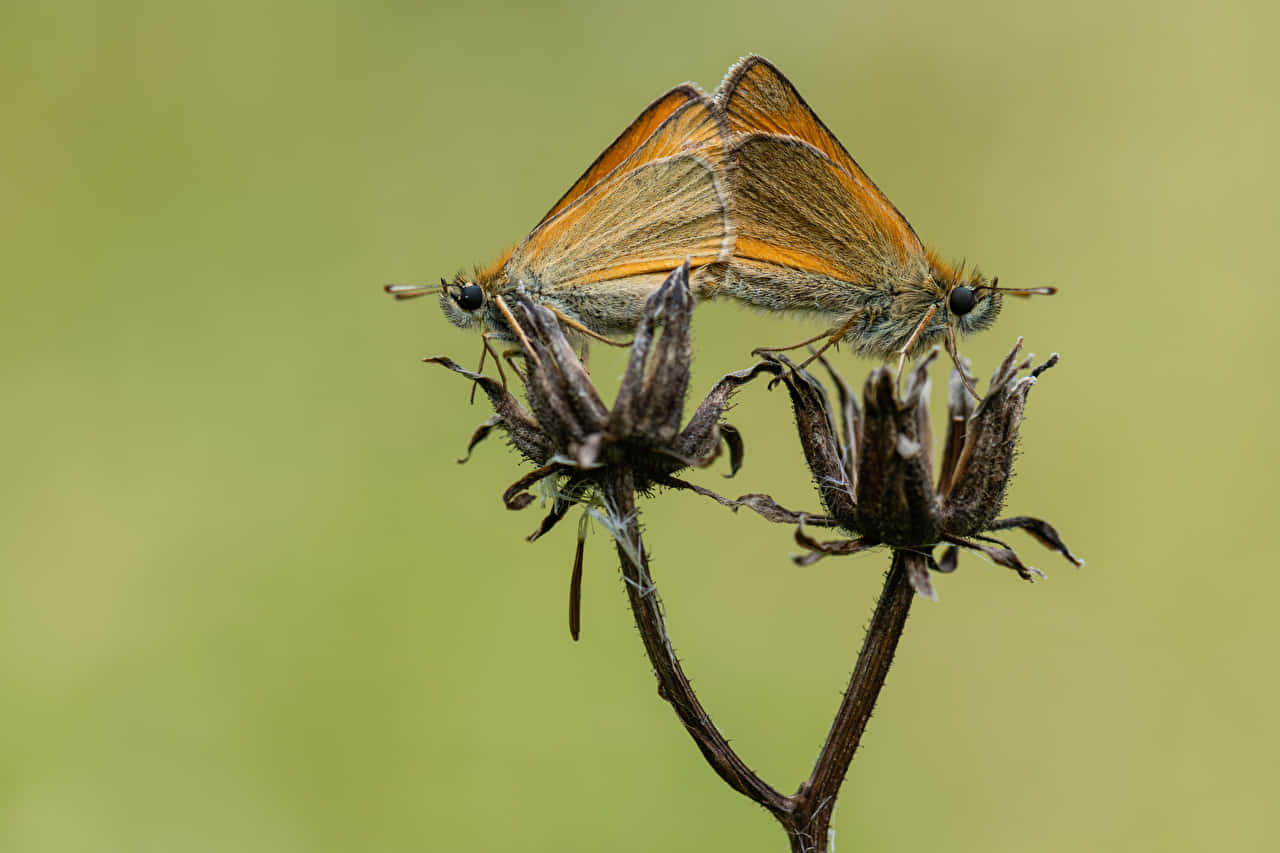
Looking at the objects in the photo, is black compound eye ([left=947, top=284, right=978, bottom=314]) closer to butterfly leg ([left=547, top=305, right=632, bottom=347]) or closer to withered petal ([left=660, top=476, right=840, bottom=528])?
butterfly leg ([left=547, top=305, right=632, bottom=347])

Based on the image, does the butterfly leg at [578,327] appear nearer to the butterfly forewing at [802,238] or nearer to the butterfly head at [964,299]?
the butterfly forewing at [802,238]

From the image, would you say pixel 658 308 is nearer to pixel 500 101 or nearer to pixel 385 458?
pixel 385 458

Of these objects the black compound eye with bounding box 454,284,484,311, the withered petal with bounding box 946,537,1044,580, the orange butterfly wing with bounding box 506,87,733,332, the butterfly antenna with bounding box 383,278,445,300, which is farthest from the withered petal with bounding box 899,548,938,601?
the butterfly antenna with bounding box 383,278,445,300

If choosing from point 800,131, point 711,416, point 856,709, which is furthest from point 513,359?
point 856,709

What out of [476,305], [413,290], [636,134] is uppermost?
[636,134]

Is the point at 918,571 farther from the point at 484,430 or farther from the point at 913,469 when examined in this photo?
the point at 484,430
